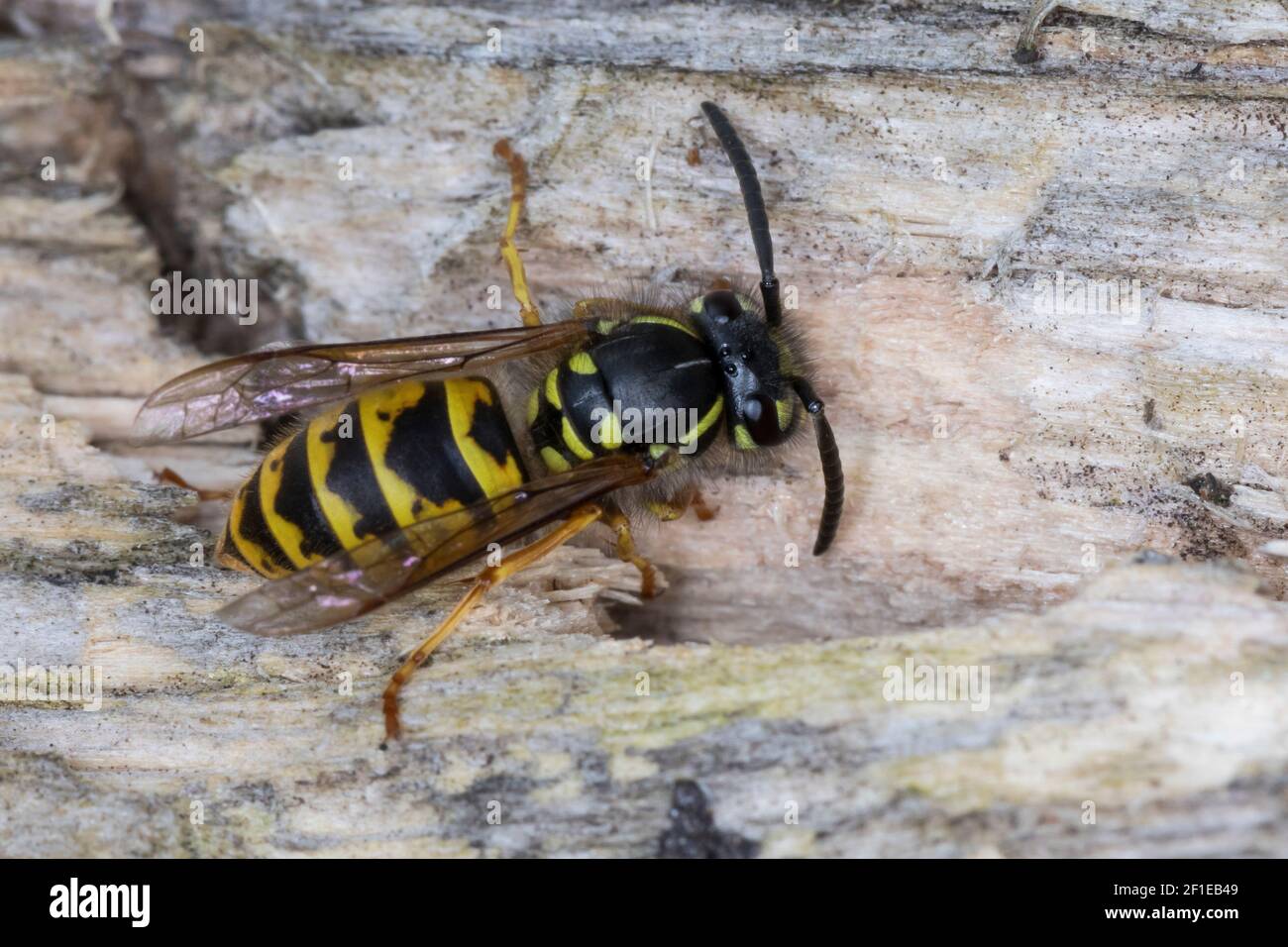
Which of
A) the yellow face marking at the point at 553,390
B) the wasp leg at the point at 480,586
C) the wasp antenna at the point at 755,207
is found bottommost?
the wasp leg at the point at 480,586

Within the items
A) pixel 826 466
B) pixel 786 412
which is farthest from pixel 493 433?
pixel 826 466

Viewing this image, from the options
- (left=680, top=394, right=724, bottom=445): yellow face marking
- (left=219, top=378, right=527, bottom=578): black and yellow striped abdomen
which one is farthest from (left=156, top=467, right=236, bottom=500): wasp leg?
(left=680, top=394, right=724, bottom=445): yellow face marking

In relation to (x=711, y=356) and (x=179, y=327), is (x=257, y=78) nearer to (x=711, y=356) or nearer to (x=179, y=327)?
(x=179, y=327)

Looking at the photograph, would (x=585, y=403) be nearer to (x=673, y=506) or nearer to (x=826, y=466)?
(x=673, y=506)

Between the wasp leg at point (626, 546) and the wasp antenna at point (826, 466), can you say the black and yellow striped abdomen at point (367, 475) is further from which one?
the wasp antenna at point (826, 466)

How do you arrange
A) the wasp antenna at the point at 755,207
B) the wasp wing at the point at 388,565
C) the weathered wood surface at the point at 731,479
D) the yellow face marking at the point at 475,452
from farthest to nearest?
the wasp antenna at the point at 755,207
the yellow face marking at the point at 475,452
the wasp wing at the point at 388,565
the weathered wood surface at the point at 731,479

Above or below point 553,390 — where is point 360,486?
below

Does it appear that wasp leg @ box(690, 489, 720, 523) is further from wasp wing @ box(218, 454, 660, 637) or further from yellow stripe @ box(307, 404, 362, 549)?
yellow stripe @ box(307, 404, 362, 549)

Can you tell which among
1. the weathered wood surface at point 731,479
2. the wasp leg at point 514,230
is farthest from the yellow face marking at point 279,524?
the wasp leg at point 514,230
